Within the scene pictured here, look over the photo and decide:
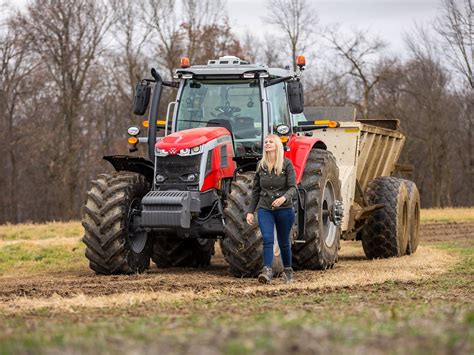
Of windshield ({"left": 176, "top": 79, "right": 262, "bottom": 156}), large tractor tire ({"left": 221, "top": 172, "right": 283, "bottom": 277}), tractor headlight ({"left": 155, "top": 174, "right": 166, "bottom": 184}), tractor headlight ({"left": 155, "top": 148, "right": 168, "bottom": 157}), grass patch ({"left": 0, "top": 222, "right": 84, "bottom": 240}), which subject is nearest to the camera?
large tractor tire ({"left": 221, "top": 172, "right": 283, "bottom": 277})

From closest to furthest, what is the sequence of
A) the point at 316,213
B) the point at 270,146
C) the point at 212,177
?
the point at 270,146 → the point at 212,177 → the point at 316,213

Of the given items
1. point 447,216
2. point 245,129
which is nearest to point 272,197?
point 245,129

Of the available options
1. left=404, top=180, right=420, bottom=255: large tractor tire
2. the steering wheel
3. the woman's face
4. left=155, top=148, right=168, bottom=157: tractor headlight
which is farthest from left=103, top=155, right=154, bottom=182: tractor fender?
left=404, top=180, right=420, bottom=255: large tractor tire

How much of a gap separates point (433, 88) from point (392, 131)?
1338 inches

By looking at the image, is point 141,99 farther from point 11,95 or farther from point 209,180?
point 11,95

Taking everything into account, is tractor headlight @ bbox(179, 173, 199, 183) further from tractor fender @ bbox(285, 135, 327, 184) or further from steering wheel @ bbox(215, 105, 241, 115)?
tractor fender @ bbox(285, 135, 327, 184)

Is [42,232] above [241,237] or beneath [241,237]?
beneath

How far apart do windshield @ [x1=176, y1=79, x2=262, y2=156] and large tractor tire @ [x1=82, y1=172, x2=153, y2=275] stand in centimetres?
125

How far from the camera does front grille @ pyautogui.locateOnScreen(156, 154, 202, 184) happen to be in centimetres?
1226

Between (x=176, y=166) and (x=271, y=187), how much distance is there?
1610mm

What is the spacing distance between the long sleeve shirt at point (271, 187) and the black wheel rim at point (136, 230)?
6.58ft

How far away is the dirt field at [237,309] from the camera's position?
5.16m

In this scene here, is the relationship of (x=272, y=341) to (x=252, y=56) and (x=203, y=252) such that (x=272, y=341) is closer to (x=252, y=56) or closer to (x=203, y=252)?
(x=203, y=252)

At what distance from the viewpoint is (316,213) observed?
1305cm
